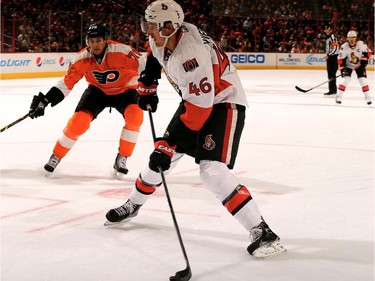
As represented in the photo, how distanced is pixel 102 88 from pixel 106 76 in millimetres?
137

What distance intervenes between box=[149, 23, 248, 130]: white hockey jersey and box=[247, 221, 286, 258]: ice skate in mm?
535

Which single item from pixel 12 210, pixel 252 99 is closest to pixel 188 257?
pixel 12 210

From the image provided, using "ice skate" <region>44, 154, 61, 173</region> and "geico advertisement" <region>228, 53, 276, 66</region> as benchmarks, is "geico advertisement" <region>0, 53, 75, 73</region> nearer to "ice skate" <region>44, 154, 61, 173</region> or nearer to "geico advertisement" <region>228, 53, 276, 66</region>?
"geico advertisement" <region>228, 53, 276, 66</region>

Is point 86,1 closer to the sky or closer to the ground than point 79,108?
closer to the ground

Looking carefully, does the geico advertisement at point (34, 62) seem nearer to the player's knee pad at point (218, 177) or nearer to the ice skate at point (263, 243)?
the player's knee pad at point (218, 177)

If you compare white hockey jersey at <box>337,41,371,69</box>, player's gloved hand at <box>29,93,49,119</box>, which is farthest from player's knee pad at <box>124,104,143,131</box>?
white hockey jersey at <box>337,41,371,69</box>

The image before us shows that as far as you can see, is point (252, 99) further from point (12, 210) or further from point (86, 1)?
point (86, 1)

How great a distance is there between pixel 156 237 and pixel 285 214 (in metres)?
0.84

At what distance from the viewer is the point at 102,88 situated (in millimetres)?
4973

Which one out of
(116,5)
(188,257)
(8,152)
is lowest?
(116,5)

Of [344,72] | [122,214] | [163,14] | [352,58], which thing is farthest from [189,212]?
[352,58]

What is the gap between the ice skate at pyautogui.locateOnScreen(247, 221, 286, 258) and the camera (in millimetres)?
2912

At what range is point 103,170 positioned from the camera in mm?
5066

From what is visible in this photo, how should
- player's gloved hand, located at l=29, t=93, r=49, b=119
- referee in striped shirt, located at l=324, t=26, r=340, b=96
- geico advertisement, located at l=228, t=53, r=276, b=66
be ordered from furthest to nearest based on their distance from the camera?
geico advertisement, located at l=228, t=53, r=276, b=66, referee in striped shirt, located at l=324, t=26, r=340, b=96, player's gloved hand, located at l=29, t=93, r=49, b=119
